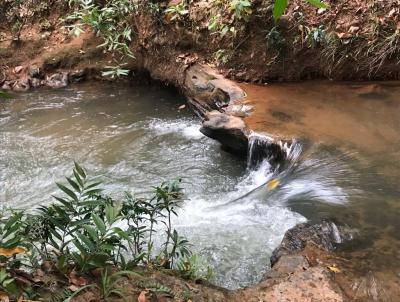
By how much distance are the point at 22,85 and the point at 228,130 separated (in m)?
5.24

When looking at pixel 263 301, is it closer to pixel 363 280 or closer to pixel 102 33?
pixel 363 280

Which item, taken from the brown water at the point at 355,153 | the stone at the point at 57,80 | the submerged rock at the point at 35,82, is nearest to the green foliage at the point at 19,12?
the submerged rock at the point at 35,82

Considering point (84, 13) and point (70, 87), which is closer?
point (84, 13)

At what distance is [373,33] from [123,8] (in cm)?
440

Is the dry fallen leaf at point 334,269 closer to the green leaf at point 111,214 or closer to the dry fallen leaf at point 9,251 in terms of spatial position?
the green leaf at point 111,214

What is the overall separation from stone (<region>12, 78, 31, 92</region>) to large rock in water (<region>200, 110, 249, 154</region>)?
477cm

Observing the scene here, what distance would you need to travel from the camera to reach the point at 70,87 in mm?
8750

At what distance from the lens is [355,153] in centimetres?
478

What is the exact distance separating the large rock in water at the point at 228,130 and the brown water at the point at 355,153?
211 millimetres

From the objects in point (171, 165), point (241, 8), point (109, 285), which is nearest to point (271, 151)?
point (171, 165)

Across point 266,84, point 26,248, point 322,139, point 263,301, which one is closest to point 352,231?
point 263,301

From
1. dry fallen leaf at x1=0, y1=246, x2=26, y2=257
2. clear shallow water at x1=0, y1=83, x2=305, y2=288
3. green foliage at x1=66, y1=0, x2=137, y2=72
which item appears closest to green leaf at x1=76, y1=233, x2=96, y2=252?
dry fallen leaf at x1=0, y1=246, x2=26, y2=257

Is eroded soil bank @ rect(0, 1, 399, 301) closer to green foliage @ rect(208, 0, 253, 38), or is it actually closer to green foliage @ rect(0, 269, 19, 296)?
green foliage @ rect(208, 0, 253, 38)

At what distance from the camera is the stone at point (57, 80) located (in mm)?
8828
